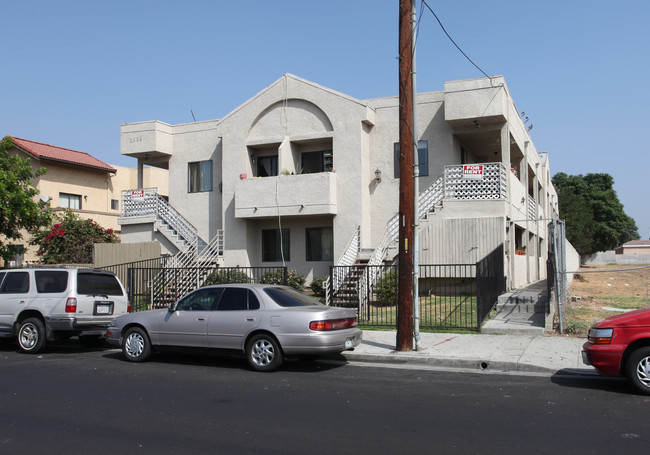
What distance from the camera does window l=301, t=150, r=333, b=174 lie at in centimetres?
2320

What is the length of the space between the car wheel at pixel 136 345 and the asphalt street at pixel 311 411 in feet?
2.63

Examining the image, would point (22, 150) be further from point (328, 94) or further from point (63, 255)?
point (328, 94)

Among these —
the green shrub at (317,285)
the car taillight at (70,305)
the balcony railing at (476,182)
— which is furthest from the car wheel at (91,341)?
the balcony railing at (476,182)

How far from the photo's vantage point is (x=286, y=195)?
22062 mm

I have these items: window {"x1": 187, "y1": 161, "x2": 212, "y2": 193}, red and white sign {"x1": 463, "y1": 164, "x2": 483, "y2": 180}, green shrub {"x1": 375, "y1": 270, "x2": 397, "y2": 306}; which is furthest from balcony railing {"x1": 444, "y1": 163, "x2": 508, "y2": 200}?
window {"x1": 187, "y1": 161, "x2": 212, "y2": 193}

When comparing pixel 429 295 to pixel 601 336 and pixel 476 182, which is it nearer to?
pixel 476 182

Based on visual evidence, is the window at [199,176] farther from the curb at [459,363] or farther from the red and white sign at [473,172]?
the curb at [459,363]

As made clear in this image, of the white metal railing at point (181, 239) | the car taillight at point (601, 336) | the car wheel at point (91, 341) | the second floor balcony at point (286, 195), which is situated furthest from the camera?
the second floor balcony at point (286, 195)

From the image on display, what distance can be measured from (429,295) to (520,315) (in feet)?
8.98

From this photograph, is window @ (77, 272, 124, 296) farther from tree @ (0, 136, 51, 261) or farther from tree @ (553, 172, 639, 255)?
tree @ (553, 172, 639, 255)

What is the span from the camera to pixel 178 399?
8125 millimetres

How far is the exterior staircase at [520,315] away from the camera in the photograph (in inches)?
520

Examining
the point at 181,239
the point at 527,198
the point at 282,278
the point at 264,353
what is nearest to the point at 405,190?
the point at 264,353

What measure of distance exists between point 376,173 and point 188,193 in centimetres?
847
